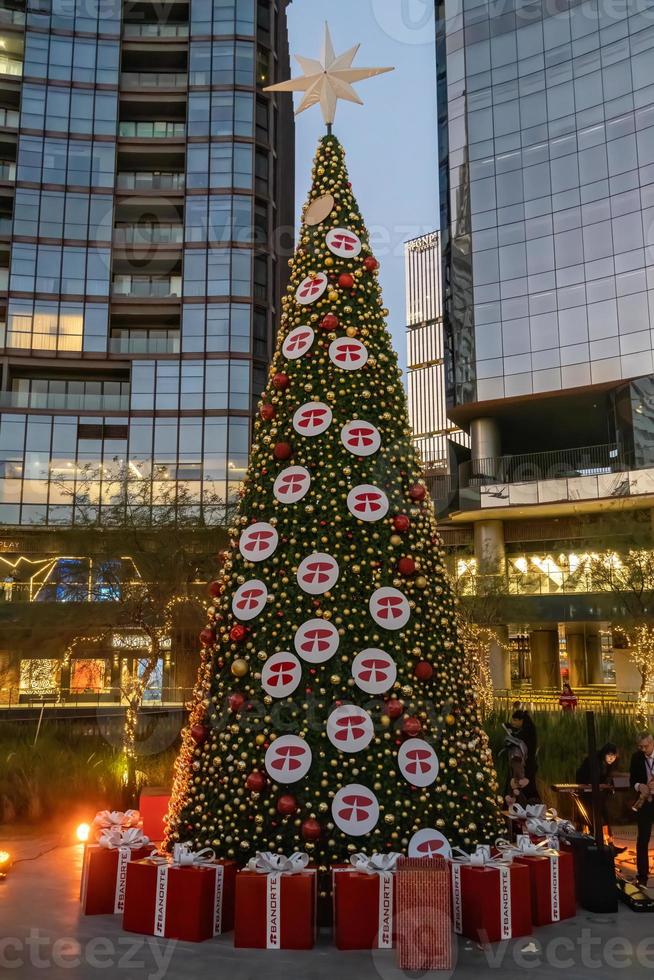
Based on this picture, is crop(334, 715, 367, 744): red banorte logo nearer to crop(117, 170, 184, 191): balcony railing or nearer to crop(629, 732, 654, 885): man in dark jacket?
crop(629, 732, 654, 885): man in dark jacket

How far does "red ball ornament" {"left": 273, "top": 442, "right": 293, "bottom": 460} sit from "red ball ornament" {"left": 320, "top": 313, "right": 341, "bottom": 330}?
1.11 metres

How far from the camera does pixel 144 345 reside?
137 feet

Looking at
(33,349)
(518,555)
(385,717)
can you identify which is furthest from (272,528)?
(33,349)

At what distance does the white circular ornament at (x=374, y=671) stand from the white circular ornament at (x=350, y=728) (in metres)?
0.19

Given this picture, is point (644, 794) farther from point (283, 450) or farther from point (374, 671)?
point (283, 450)

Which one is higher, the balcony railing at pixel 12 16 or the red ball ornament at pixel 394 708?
the balcony railing at pixel 12 16

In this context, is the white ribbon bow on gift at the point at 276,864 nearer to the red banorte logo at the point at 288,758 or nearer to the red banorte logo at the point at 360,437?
the red banorte logo at the point at 288,758

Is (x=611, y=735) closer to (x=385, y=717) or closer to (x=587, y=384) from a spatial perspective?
(x=385, y=717)

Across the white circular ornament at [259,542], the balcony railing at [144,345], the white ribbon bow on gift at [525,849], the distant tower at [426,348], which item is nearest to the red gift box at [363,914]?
the white ribbon bow on gift at [525,849]

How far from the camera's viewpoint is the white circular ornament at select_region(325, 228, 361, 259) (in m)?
6.92

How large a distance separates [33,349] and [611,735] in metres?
36.9

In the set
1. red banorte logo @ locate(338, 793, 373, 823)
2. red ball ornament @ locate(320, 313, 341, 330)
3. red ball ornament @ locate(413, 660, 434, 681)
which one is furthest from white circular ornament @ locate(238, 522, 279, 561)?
red banorte logo @ locate(338, 793, 373, 823)

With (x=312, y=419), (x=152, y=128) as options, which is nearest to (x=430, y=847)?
(x=312, y=419)

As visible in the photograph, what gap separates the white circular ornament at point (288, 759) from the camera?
5.57m
